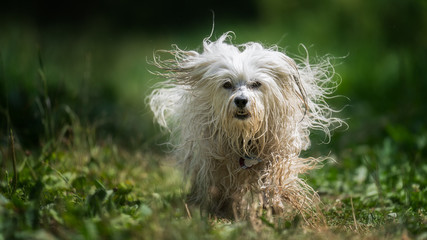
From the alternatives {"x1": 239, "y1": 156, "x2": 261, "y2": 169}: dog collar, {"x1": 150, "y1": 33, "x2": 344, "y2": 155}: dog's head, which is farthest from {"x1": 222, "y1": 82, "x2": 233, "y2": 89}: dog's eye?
{"x1": 239, "y1": 156, "x2": 261, "y2": 169}: dog collar

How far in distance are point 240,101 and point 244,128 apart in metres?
0.19

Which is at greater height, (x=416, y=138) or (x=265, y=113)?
(x=265, y=113)

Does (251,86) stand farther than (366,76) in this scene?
No

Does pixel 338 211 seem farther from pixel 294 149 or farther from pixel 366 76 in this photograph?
pixel 366 76

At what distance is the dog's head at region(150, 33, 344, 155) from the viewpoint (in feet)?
12.6

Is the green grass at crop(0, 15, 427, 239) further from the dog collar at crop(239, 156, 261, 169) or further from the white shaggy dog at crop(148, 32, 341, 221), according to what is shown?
the dog collar at crop(239, 156, 261, 169)

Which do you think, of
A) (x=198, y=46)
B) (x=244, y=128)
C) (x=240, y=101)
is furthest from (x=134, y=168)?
(x=240, y=101)

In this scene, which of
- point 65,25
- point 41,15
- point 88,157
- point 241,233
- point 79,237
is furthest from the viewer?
point 41,15

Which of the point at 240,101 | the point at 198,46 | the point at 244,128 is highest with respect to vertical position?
the point at 198,46

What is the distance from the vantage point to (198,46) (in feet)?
14.9

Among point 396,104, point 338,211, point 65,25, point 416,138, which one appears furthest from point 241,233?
point 65,25

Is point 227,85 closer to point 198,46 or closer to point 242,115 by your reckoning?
point 242,115

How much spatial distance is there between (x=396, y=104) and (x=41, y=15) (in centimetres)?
1400

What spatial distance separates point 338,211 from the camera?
4.20 metres
